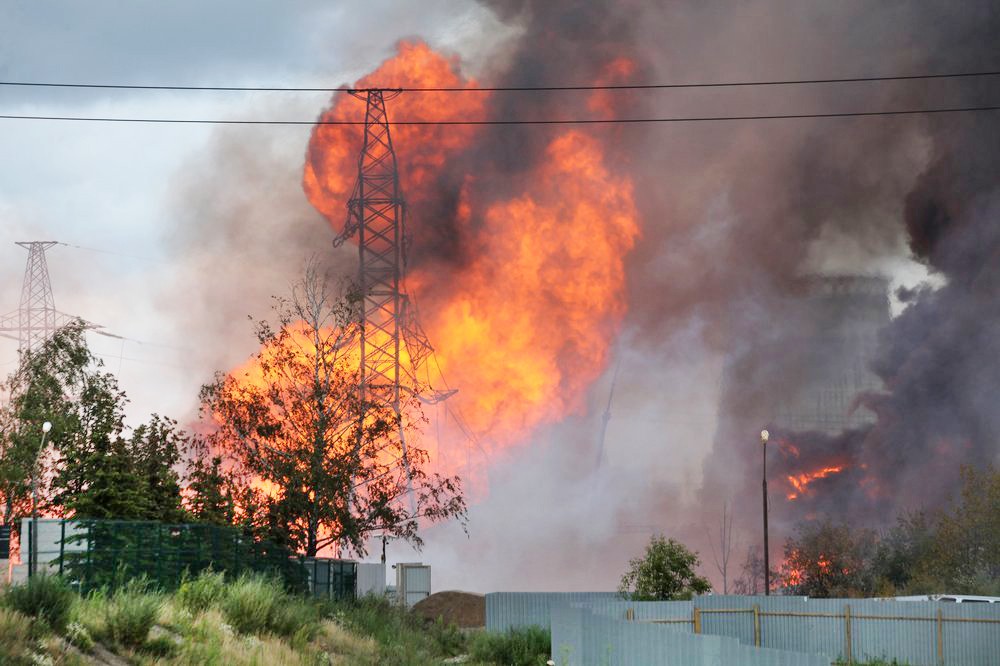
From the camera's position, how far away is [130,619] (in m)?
23.4

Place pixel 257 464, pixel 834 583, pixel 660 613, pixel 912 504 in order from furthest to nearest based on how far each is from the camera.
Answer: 1. pixel 912 504
2. pixel 834 583
3. pixel 257 464
4. pixel 660 613

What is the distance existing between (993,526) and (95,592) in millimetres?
54164

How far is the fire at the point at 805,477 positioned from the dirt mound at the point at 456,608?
207 ft

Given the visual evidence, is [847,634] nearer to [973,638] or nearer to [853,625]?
[853,625]

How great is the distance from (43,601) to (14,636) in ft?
6.90

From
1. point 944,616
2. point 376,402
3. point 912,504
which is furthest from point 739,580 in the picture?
point 944,616

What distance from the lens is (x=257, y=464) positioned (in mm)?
54969

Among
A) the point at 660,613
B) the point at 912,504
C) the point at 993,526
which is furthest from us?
the point at 912,504

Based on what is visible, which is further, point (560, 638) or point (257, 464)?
point (257, 464)

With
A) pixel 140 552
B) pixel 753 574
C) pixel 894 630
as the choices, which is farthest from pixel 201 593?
pixel 753 574

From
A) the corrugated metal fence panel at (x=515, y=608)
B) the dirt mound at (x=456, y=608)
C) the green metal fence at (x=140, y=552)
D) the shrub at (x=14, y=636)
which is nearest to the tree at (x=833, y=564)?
the dirt mound at (x=456, y=608)

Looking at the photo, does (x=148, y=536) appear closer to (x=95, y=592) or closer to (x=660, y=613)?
(x=95, y=592)

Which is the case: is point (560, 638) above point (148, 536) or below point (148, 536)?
below

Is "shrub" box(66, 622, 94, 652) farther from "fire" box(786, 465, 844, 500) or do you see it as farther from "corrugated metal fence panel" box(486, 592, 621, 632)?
"fire" box(786, 465, 844, 500)
